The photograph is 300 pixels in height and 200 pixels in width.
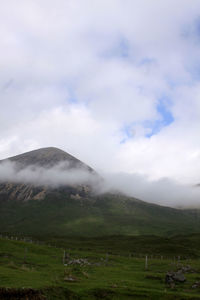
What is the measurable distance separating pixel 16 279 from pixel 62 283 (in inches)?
177

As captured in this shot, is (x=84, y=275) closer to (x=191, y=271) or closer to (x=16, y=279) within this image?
(x=16, y=279)

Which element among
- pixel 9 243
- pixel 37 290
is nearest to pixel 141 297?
pixel 37 290

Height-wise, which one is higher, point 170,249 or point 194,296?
point 194,296

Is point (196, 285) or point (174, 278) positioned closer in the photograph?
point (196, 285)

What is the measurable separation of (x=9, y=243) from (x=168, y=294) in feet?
174

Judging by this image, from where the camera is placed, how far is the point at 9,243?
6794cm

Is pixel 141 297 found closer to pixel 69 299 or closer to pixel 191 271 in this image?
pixel 69 299

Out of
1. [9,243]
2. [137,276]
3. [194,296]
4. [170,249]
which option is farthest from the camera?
[170,249]

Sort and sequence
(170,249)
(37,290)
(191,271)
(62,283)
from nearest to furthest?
1. (37,290)
2. (62,283)
3. (191,271)
4. (170,249)

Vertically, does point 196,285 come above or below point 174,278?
below

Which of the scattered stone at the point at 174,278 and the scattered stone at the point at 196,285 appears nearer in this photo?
the scattered stone at the point at 196,285

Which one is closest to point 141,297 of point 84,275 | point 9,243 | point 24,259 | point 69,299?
point 69,299

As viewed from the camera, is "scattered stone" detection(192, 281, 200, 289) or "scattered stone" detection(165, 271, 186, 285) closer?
"scattered stone" detection(192, 281, 200, 289)

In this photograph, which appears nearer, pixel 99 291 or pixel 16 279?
pixel 99 291
